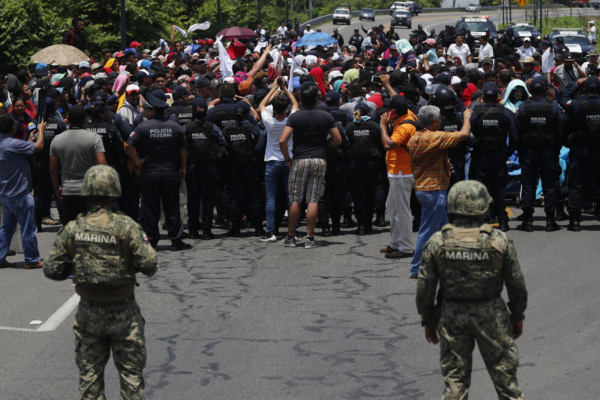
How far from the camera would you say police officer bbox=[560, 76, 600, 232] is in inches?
483

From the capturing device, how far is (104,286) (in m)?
5.64

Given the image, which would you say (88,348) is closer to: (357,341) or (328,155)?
(357,341)

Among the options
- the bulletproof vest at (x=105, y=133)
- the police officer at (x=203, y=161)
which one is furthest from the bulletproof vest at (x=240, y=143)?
the bulletproof vest at (x=105, y=133)

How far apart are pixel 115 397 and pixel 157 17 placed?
33660 mm

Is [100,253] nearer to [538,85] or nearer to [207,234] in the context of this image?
[207,234]

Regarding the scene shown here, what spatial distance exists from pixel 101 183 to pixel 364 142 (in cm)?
712

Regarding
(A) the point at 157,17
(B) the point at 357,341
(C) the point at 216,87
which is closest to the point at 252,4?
(A) the point at 157,17

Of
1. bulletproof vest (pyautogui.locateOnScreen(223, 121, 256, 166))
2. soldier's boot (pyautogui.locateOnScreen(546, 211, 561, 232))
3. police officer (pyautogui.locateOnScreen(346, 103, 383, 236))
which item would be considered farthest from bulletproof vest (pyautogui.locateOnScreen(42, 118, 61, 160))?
soldier's boot (pyautogui.locateOnScreen(546, 211, 561, 232))

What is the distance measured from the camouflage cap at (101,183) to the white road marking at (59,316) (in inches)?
123

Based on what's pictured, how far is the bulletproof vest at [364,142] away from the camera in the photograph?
12.5 meters

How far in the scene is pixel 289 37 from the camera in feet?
141

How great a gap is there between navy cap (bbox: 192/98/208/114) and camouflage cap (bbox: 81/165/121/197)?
21.7 feet

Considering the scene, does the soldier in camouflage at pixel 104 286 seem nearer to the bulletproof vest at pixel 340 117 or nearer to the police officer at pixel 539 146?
the bulletproof vest at pixel 340 117

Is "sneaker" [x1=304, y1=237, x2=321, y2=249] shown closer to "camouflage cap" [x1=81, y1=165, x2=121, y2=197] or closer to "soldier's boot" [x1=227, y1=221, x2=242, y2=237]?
"soldier's boot" [x1=227, y1=221, x2=242, y2=237]
